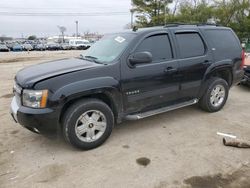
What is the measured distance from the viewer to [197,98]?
193 inches

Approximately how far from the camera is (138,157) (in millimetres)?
3484

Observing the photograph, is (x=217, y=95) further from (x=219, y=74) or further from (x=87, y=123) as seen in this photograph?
(x=87, y=123)

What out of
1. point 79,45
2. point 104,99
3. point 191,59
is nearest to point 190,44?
point 191,59

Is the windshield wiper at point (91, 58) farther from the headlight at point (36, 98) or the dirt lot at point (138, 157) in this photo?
the dirt lot at point (138, 157)

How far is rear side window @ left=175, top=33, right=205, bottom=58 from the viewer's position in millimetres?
4477

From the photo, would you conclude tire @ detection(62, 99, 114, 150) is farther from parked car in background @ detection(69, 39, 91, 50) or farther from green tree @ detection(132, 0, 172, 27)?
parked car in background @ detection(69, 39, 91, 50)

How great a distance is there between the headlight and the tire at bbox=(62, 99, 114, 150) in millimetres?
369

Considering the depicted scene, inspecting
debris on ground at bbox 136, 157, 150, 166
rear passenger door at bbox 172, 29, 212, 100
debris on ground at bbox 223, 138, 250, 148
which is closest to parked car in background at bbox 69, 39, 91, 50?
rear passenger door at bbox 172, 29, 212, 100

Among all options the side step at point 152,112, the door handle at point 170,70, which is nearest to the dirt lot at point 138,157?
the side step at point 152,112

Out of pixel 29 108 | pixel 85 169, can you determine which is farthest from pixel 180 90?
pixel 29 108

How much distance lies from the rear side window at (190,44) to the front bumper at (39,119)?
2.52 meters

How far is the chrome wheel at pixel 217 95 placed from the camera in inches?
202

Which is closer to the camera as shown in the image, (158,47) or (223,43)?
(158,47)

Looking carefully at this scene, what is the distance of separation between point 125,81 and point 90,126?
870 millimetres
